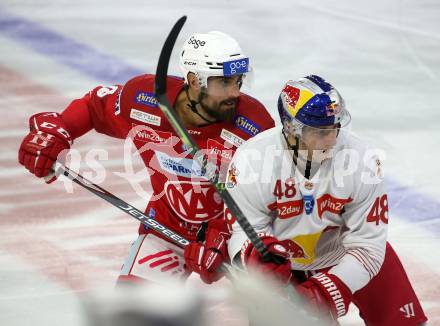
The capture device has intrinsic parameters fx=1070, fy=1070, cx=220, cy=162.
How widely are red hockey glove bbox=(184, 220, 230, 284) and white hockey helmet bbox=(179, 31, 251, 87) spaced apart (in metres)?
0.59

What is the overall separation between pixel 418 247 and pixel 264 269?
169 cm

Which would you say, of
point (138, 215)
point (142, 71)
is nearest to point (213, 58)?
point (138, 215)

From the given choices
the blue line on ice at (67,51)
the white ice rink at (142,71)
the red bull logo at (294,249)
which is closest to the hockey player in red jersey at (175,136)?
→ the red bull logo at (294,249)

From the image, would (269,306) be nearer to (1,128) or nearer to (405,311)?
(405,311)

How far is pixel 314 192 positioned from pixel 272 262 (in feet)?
1.01

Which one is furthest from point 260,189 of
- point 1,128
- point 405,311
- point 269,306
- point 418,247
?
point 1,128

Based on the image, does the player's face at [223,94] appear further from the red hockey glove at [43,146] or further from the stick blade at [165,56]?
the red hockey glove at [43,146]

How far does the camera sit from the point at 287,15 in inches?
325

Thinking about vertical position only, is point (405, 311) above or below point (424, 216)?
above

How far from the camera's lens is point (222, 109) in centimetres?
412

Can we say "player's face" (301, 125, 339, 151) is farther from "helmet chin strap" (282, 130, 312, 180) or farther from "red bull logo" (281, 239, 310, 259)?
"red bull logo" (281, 239, 310, 259)

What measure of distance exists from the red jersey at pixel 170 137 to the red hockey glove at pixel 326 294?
65 cm

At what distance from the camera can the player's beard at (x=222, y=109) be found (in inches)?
162

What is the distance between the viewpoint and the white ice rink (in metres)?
5.02
